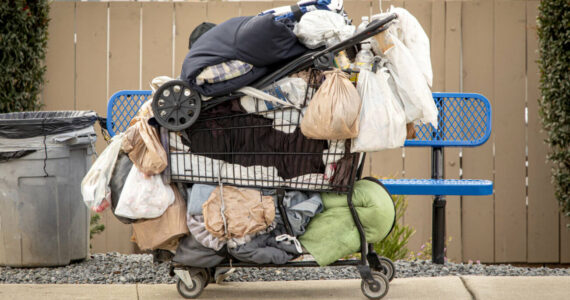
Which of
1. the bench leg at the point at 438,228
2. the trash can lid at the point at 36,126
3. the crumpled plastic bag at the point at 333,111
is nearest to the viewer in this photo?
the crumpled plastic bag at the point at 333,111

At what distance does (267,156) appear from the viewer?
3.28 m

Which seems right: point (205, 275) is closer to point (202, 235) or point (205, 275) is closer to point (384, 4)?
point (202, 235)

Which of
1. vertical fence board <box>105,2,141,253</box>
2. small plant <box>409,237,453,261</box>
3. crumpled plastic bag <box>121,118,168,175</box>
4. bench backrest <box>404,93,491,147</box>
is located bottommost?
small plant <box>409,237,453,261</box>

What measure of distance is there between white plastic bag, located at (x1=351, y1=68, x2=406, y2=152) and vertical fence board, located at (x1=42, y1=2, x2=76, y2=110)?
11.7 ft

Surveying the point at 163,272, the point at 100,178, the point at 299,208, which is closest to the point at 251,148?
the point at 299,208

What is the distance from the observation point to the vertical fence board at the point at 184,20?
603 centimetres

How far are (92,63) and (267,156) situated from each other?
128 inches

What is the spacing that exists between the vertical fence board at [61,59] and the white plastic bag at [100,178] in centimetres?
293

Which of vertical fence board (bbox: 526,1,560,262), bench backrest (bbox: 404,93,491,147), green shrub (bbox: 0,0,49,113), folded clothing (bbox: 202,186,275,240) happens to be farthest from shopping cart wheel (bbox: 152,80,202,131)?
vertical fence board (bbox: 526,1,560,262)

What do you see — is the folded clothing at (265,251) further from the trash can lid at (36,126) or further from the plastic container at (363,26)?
the trash can lid at (36,126)

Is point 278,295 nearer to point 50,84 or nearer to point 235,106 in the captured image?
point 235,106

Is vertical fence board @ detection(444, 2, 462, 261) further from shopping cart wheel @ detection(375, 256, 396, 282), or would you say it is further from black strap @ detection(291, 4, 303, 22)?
black strap @ detection(291, 4, 303, 22)

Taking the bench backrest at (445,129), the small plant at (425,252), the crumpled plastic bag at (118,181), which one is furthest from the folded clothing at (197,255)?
the small plant at (425,252)

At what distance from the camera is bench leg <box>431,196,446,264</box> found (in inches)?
168
